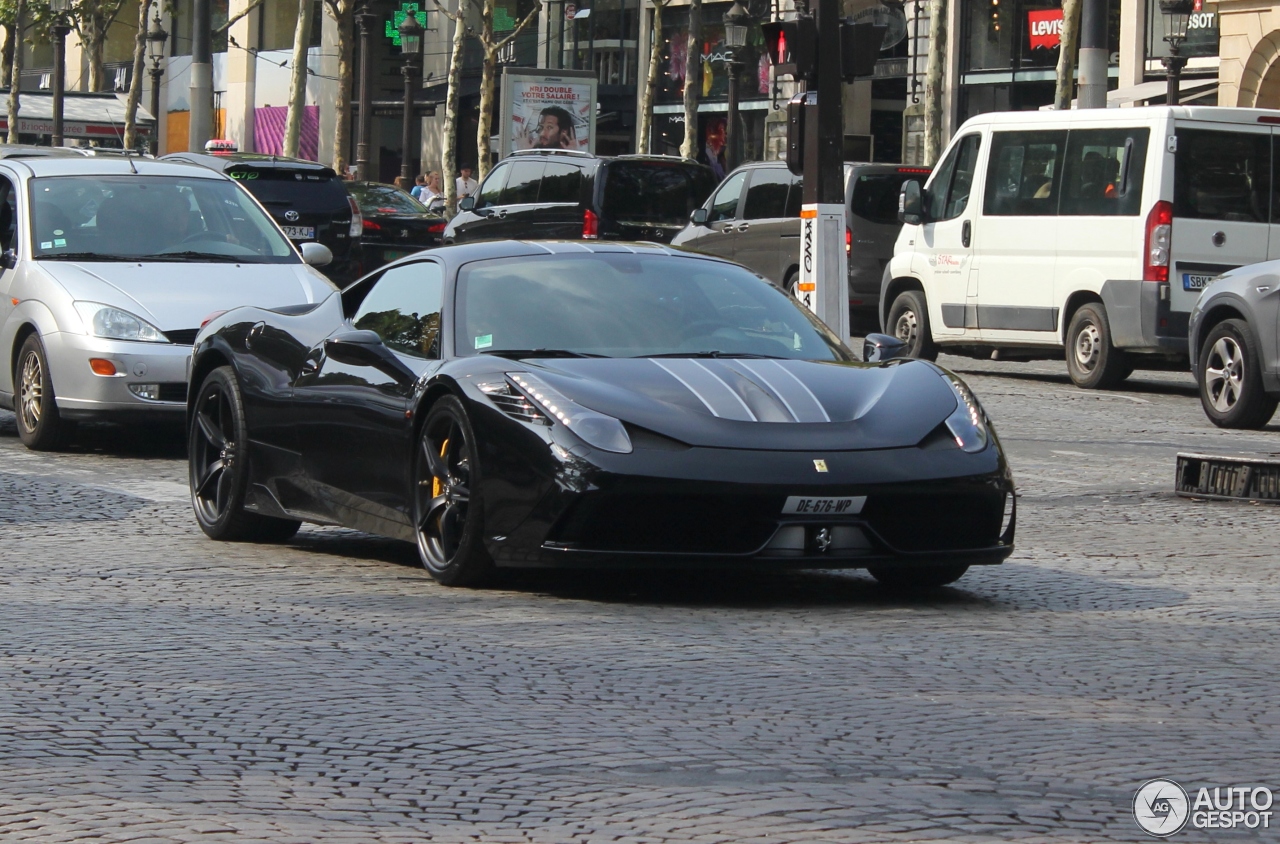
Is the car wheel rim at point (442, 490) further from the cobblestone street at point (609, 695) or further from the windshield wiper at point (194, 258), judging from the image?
the windshield wiper at point (194, 258)

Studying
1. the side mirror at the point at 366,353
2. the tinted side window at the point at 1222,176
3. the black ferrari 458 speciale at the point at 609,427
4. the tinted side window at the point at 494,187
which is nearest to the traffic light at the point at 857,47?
the tinted side window at the point at 1222,176

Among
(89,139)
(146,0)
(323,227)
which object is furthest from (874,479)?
(146,0)

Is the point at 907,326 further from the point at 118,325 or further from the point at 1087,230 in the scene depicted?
the point at 118,325

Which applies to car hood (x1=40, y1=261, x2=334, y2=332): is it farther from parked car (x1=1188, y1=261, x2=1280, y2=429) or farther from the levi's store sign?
the levi's store sign

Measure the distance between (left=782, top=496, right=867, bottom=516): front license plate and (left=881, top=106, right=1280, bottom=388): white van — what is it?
421 inches

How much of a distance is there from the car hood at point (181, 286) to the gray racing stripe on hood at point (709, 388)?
17.8ft

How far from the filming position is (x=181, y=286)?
12.7 metres

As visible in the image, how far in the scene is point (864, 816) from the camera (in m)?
4.41

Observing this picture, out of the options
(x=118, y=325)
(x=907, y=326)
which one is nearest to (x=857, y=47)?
(x=118, y=325)

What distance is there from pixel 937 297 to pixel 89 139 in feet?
143

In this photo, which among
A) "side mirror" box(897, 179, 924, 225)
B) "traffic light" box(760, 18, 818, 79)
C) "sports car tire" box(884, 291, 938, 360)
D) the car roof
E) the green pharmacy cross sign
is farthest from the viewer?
the green pharmacy cross sign

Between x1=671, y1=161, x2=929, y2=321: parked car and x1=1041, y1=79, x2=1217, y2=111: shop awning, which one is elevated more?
x1=1041, y1=79, x2=1217, y2=111: shop awning

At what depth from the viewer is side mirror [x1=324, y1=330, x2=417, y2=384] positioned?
318 inches
